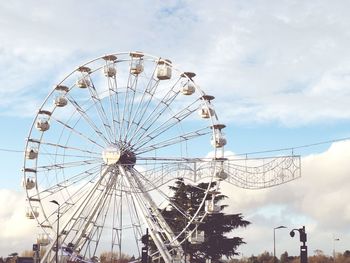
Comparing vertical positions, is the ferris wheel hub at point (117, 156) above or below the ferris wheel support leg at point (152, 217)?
above

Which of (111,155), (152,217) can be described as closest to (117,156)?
(111,155)

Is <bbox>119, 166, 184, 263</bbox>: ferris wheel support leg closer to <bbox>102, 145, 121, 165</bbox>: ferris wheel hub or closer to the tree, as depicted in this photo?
<bbox>102, 145, 121, 165</bbox>: ferris wheel hub

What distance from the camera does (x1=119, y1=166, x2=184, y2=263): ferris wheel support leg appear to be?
5172cm

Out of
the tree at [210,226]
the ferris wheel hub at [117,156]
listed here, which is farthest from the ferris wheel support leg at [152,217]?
the tree at [210,226]

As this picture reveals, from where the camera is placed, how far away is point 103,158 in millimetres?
53312

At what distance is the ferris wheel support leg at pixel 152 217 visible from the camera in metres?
51.7

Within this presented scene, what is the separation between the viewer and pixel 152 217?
52625 millimetres

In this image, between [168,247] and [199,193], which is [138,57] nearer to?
[168,247]

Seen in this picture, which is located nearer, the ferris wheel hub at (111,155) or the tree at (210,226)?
the ferris wheel hub at (111,155)

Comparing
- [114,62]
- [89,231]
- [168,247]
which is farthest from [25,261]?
[114,62]

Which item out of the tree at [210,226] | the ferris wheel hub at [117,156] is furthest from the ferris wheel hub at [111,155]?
the tree at [210,226]

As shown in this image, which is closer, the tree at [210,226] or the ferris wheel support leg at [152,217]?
the ferris wheel support leg at [152,217]

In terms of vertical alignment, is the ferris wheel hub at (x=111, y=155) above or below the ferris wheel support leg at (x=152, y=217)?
above

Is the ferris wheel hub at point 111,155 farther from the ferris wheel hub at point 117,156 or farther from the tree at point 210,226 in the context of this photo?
the tree at point 210,226
